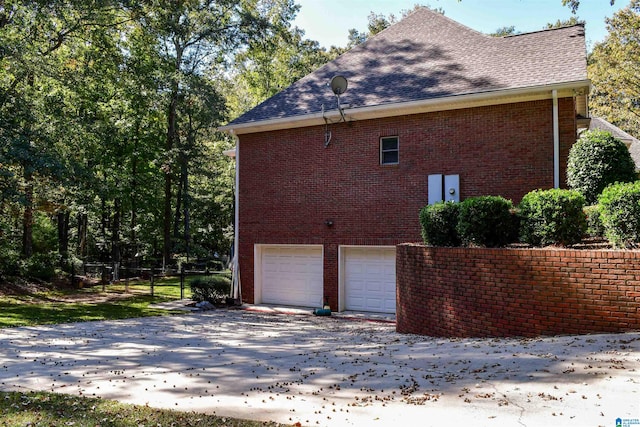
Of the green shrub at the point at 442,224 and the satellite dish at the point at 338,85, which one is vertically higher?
the satellite dish at the point at 338,85

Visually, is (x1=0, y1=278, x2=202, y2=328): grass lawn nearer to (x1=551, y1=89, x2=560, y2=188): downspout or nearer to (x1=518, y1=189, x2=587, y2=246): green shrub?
(x1=518, y1=189, x2=587, y2=246): green shrub

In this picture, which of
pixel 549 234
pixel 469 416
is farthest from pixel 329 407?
pixel 549 234

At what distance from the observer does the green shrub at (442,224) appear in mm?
9023

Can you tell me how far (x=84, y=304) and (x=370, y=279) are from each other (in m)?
10.1

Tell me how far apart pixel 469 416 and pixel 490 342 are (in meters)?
3.12

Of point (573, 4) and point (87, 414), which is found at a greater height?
point (573, 4)

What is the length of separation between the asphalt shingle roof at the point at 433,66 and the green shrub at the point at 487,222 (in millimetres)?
4550

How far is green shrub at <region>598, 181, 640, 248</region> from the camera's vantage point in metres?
6.63

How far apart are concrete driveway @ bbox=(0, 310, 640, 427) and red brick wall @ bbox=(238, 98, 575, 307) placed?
458cm

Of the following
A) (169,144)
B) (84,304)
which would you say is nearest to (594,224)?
(84,304)

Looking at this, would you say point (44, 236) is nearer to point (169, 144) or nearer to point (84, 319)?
point (169, 144)

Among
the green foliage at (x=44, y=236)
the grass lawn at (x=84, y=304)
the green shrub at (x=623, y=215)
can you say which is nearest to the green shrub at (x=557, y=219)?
the green shrub at (x=623, y=215)

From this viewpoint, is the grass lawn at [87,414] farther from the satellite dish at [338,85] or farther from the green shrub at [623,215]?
the satellite dish at [338,85]

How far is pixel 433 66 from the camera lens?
1404 centimetres
